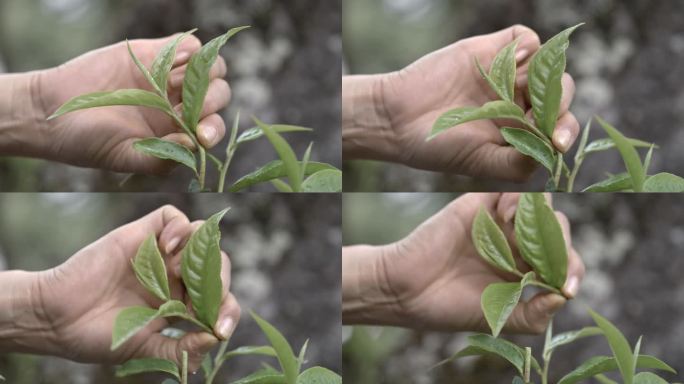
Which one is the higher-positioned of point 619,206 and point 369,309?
point 619,206

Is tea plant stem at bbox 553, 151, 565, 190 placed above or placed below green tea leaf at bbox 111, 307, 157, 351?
above

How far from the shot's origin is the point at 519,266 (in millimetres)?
1248

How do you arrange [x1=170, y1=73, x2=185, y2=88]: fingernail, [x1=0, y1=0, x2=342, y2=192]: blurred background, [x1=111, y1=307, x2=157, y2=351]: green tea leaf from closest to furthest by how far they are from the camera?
[x1=111, y1=307, x2=157, y2=351]: green tea leaf → [x1=170, y1=73, x2=185, y2=88]: fingernail → [x1=0, y1=0, x2=342, y2=192]: blurred background

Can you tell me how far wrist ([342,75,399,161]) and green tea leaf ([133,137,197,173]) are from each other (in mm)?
258

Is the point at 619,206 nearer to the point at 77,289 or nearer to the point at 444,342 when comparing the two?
the point at 444,342

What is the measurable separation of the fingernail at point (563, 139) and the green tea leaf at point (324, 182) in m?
0.34

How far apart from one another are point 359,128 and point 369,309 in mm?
300

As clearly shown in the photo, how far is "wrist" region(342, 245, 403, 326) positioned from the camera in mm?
1265

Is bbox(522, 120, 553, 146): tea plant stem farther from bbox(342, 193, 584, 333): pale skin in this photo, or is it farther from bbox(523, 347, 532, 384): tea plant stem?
bbox(523, 347, 532, 384): tea plant stem

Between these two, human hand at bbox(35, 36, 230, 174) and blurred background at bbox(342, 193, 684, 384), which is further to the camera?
blurred background at bbox(342, 193, 684, 384)

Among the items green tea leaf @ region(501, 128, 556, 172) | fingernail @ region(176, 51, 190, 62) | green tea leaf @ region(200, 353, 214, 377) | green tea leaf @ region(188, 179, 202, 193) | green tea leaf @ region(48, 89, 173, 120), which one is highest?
fingernail @ region(176, 51, 190, 62)

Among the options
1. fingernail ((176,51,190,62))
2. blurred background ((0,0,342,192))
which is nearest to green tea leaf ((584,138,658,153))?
blurred background ((0,0,342,192))

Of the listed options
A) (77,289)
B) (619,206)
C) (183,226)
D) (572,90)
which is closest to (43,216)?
(77,289)

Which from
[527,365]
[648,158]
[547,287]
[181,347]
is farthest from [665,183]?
[181,347]
